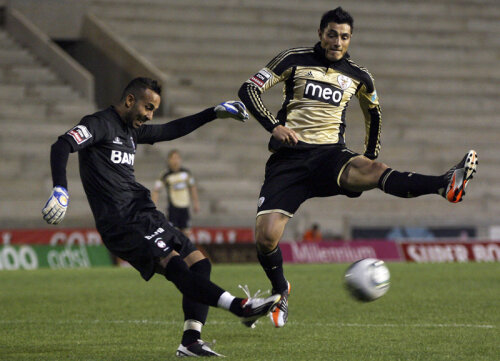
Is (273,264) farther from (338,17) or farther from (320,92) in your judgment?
(338,17)

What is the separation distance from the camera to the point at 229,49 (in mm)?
26688

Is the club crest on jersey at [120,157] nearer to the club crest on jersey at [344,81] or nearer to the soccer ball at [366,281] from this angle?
the soccer ball at [366,281]

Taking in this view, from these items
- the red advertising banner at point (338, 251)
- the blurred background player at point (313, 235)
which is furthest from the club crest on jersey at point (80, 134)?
the blurred background player at point (313, 235)

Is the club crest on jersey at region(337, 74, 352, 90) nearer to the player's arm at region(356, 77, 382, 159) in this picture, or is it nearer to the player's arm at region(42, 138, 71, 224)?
the player's arm at region(356, 77, 382, 159)

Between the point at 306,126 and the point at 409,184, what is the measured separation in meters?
1.21

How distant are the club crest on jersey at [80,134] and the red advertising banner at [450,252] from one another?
570 inches

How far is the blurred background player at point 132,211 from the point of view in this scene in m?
6.01

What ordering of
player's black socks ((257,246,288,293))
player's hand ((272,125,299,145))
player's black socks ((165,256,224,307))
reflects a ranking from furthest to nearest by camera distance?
player's black socks ((257,246,288,293))
player's hand ((272,125,299,145))
player's black socks ((165,256,224,307))

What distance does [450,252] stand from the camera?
1989 cm

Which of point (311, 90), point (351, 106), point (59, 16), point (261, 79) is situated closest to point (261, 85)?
point (261, 79)

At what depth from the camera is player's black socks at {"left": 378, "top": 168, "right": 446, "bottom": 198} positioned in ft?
21.3

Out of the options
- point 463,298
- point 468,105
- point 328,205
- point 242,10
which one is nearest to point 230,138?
point 328,205

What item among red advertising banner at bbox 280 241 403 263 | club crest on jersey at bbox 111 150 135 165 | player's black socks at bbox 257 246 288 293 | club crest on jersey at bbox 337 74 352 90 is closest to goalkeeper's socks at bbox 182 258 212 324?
club crest on jersey at bbox 111 150 135 165

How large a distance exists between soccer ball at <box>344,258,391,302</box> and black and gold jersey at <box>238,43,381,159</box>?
1.22 meters
